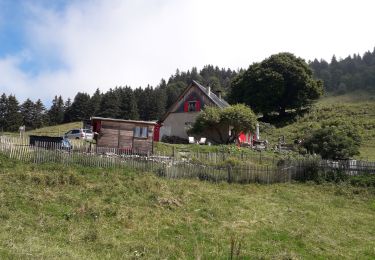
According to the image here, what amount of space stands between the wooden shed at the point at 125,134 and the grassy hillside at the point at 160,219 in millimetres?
7830

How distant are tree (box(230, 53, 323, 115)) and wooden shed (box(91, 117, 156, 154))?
40763 mm

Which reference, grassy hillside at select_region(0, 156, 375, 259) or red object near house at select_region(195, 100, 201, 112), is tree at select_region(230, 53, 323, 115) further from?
grassy hillside at select_region(0, 156, 375, 259)

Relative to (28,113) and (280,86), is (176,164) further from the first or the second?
(28,113)

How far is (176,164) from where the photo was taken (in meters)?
21.3

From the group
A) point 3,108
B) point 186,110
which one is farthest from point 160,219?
point 3,108

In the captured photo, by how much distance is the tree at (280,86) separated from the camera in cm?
6512

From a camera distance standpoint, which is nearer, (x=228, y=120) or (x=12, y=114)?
(x=228, y=120)

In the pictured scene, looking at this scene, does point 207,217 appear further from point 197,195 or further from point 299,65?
point 299,65

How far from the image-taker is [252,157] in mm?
26391

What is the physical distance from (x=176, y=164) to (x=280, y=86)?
46.9 metres

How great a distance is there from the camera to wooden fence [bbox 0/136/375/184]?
19562mm

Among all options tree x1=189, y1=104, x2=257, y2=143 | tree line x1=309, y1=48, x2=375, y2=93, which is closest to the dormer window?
tree x1=189, y1=104, x2=257, y2=143

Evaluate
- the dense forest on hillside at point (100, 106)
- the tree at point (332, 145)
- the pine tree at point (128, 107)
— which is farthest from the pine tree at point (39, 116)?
the tree at point (332, 145)

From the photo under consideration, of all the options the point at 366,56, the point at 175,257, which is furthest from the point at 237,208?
the point at 366,56
